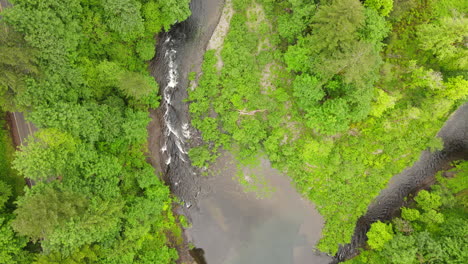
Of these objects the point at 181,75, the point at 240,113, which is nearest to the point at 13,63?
the point at 181,75

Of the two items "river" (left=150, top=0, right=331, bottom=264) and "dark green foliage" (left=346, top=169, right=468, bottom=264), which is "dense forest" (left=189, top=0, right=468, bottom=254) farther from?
"dark green foliage" (left=346, top=169, right=468, bottom=264)

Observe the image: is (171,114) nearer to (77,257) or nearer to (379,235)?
(77,257)

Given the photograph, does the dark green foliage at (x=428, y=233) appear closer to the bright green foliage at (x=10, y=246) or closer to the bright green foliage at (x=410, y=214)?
the bright green foliage at (x=410, y=214)

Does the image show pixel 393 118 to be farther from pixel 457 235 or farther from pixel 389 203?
pixel 457 235

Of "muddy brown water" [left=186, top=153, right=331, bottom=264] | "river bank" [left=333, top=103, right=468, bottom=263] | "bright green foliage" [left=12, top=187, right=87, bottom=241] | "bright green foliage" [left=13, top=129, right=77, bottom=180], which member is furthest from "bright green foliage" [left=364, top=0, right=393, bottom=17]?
"bright green foliage" [left=12, top=187, right=87, bottom=241]

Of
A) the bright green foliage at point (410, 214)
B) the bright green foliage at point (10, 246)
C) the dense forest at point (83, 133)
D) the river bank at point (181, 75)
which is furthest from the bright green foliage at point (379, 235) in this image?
the bright green foliage at point (10, 246)

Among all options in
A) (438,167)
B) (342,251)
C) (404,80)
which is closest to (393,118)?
(404,80)
